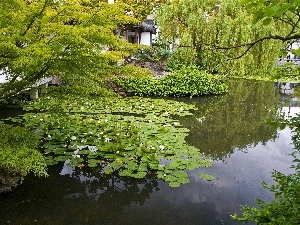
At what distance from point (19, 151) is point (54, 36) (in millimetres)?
1889

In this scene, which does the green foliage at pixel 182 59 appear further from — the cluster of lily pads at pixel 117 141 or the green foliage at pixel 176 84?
the cluster of lily pads at pixel 117 141

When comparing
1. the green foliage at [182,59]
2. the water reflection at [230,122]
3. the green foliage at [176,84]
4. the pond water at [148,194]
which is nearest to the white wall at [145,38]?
the green foliage at [182,59]

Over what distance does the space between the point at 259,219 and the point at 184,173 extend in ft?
11.4

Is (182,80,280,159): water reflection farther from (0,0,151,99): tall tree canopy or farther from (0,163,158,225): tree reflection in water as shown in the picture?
(0,0,151,99): tall tree canopy

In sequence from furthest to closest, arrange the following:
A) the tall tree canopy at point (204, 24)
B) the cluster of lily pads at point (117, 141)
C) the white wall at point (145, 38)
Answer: the white wall at point (145, 38) → the tall tree canopy at point (204, 24) → the cluster of lily pads at point (117, 141)

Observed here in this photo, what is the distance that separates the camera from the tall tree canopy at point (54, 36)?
436cm

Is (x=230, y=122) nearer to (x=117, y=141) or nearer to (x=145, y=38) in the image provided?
(x=117, y=141)

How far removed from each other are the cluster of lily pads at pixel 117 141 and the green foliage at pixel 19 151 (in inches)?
40.4

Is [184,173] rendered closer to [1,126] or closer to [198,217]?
[198,217]

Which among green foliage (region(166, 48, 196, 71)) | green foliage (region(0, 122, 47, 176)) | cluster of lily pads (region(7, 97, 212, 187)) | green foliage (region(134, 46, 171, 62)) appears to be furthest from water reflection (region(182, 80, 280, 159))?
green foliage (region(134, 46, 171, 62))

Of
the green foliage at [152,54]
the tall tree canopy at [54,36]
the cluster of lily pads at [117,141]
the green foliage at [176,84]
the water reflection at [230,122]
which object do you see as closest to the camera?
the tall tree canopy at [54,36]

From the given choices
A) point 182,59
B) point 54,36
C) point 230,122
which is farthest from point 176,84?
point 54,36

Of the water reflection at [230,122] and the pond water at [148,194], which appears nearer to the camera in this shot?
the pond water at [148,194]

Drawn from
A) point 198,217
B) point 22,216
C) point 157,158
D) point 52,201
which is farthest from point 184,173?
point 22,216
